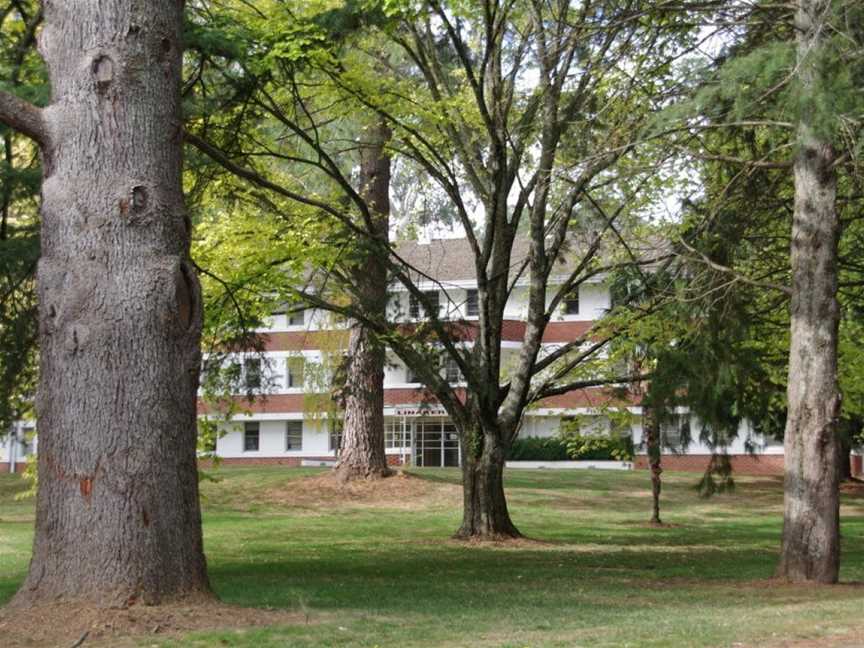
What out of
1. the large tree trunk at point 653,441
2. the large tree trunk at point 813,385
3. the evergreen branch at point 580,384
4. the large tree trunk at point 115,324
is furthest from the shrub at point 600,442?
the large tree trunk at point 115,324

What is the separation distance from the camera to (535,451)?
2032 inches

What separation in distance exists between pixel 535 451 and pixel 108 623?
43.5 metres

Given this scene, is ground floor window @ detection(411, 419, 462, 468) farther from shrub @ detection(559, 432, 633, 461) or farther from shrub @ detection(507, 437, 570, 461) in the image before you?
shrub @ detection(559, 432, 633, 461)

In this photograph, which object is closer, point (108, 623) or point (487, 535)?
point (108, 623)

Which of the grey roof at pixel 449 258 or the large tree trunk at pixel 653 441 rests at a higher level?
the grey roof at pixel 449 258

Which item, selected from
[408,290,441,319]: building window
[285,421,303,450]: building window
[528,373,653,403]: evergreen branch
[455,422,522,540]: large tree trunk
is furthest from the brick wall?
[408,290,441,319]: building window

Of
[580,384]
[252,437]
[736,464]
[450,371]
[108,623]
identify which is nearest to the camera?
[108,623]

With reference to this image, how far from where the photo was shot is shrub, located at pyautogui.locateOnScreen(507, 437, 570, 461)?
51.3 meters

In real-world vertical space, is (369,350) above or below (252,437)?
above

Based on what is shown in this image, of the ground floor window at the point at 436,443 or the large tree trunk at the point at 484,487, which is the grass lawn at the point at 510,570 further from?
the ground floor window at the point at 436,443

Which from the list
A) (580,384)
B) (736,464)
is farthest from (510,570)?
(736,464)

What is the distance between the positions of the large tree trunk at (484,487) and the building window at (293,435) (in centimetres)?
3529

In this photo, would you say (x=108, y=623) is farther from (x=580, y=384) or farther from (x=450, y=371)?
(x=450, y=371)

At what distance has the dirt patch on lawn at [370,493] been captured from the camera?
31172mm
